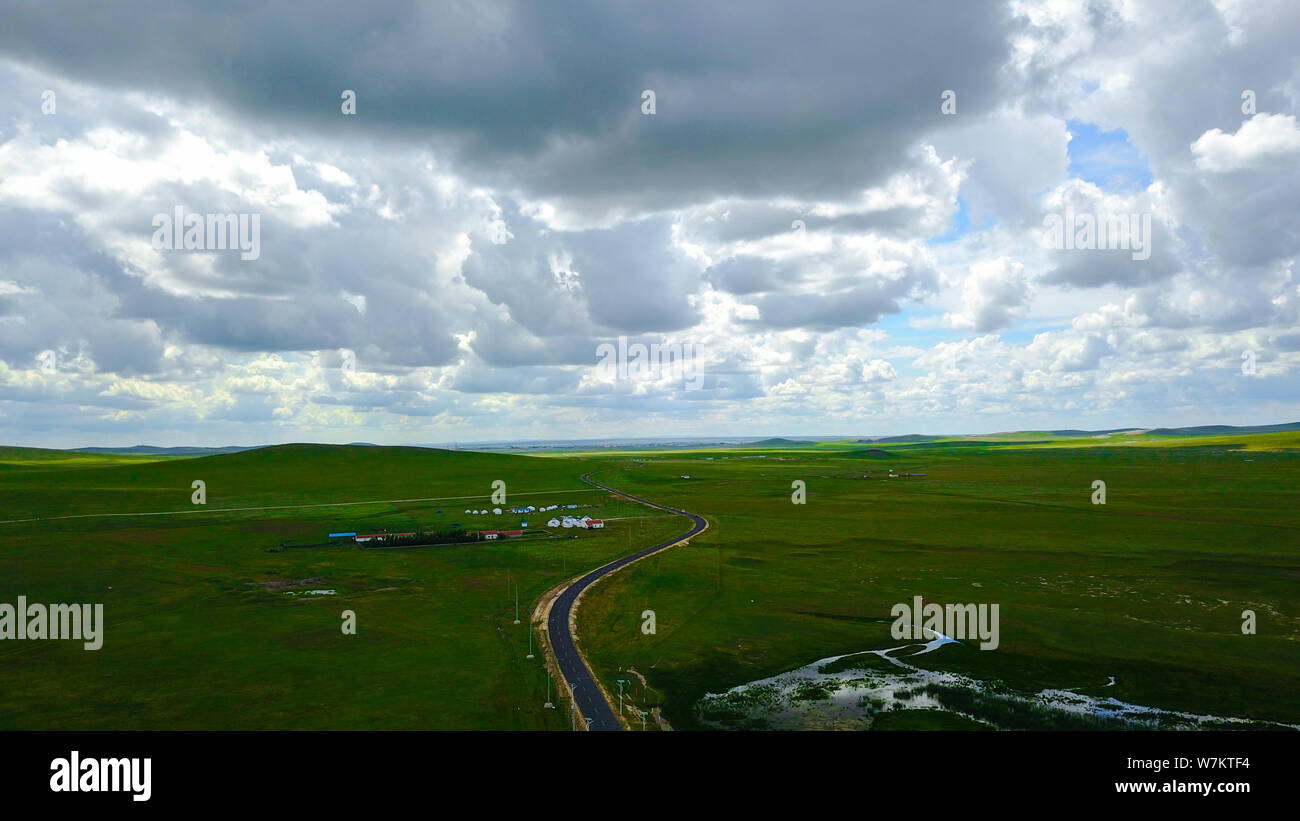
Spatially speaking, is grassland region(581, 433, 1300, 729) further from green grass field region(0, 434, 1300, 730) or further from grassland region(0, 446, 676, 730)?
grassland region(0, 446, 676, 730)

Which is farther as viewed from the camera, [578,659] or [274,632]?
[274,632]

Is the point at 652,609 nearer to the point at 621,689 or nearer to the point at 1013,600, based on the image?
the point at 621,689

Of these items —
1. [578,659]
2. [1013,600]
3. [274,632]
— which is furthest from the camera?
[1013,600]

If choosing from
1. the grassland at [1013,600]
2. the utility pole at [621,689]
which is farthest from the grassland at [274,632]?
the grassland at [1013,600]

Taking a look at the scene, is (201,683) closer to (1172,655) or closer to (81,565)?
(81,565)

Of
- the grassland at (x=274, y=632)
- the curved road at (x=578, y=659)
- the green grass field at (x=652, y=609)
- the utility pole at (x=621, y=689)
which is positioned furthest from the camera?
the green grass field at (x=652, y=609)

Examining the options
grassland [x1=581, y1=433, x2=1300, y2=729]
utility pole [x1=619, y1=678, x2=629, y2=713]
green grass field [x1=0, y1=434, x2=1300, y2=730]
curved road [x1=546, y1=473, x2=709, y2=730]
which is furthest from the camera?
grassland [x1=581, y1=433, x2=1300, y2=729]

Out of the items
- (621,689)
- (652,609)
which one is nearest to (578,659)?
(621,689)

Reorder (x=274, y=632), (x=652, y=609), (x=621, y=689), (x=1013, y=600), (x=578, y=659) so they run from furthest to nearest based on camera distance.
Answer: (x=1013, y=600), (x=652, y=609), (x=274, y=632), (x=578, y=659), (x=621, y=689)

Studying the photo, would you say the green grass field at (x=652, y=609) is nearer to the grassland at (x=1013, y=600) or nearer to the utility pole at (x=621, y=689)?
the grassland at (x=1013, y=600)

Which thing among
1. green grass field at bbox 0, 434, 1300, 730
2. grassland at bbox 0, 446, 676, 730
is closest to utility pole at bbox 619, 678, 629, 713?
green grass field at bbox 0, 434, 1300, 730

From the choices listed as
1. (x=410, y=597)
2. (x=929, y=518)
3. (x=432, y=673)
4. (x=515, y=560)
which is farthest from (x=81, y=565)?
(x=929, y=518)
